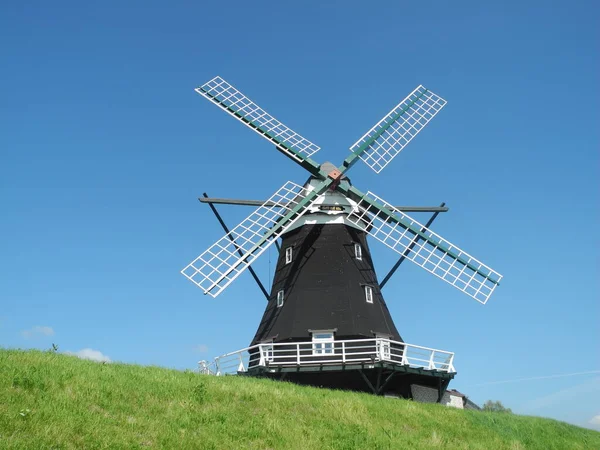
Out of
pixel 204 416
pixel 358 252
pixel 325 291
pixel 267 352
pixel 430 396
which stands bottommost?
pixel 204 416

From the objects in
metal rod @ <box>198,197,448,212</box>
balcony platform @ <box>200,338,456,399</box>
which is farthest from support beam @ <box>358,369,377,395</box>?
metal rod @ <box>198,197,448,212</box>

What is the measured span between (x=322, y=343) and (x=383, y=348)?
2.22 m

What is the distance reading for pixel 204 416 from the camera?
13.9 m

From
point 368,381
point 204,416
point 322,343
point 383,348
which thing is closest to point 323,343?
point 322,343

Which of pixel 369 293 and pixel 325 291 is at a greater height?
pixel 369 293

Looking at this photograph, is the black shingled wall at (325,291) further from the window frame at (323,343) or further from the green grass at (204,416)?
the green grass at (204,416)

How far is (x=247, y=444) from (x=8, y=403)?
4.94 meters

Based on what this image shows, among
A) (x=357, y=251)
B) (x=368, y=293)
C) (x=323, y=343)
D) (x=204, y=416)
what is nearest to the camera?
(x=204, y=416)

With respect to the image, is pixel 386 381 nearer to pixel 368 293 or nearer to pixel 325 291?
pixel 368 293

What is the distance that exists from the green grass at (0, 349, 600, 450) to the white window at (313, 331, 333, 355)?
2874 millimetres

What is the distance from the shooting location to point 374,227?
976 inches

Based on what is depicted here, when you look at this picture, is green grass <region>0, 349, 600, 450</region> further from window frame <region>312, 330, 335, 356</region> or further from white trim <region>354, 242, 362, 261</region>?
white trim <region>354, 242, 362, 261</region>

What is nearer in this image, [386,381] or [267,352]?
[386,381]

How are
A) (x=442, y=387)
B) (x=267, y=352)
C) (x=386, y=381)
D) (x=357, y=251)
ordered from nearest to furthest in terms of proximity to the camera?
1. (x=386, y=381)
2. (x=267, y=352)
3. (x=442, y=387)
4. (x=357, y=251)
